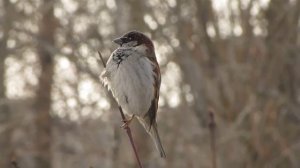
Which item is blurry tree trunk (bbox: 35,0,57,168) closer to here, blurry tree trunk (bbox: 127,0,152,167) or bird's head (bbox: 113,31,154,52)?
blurry tree trunk (bbox: 127,0,152,167)

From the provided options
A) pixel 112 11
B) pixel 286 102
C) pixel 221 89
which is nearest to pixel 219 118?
pixel 221 89

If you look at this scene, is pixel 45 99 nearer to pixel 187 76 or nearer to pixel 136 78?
pixel 187 76

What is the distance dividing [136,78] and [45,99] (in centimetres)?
968

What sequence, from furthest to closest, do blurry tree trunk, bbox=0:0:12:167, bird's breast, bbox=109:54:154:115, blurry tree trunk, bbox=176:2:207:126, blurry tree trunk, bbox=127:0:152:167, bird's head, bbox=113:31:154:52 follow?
1. blurry tree trunk, bbox=0:0:12:167
2. blurry tree trunk, bbox=127:0:152:167
3. blurry tree trunk, bbox=176:2:207:126
4. bird's head, bbox=113:31:154:52
5. bird's breast, bbox=109:54:154:115

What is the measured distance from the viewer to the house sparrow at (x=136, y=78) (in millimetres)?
4383

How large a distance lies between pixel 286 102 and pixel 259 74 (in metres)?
0.54

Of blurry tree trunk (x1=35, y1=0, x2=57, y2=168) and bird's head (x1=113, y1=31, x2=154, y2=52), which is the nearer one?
bird's head (x1=113, y1=31, x2=154, y2=52)

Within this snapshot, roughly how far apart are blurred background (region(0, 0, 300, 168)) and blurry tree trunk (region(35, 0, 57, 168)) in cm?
33

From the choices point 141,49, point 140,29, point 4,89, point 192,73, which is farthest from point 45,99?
point 141,49

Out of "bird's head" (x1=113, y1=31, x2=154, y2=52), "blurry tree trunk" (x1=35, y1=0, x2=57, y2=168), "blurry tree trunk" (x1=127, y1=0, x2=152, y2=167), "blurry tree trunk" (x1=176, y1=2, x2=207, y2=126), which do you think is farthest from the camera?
"blurry tree trunk" (x1=35, y1=0, x2=57, y2=168)

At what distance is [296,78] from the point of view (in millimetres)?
11102

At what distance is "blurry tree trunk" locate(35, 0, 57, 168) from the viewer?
13.6 m

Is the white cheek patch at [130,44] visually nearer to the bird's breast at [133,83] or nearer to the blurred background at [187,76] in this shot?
the bird's breast at [133,83]

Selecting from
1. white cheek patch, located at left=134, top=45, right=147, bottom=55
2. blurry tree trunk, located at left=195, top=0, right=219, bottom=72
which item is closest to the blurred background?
blurry tree trunk, located at left=195, top=0, right=219, bottom=72
